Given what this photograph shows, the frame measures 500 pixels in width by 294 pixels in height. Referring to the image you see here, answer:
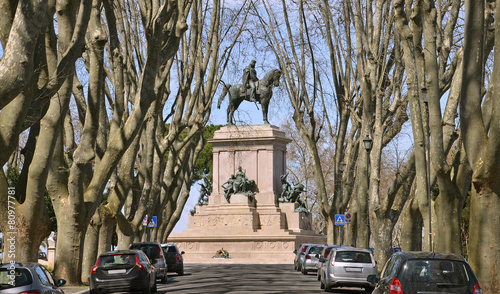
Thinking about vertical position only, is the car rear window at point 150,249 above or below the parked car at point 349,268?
above

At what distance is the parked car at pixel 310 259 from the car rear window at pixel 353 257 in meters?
10.6

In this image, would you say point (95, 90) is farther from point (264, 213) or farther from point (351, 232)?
point (264, 213)

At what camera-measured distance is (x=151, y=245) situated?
25547 millimetres

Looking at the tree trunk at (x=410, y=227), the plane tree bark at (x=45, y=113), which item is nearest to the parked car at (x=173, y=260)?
the tree trunk at (x=410, y=227)

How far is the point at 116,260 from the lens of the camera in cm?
1933

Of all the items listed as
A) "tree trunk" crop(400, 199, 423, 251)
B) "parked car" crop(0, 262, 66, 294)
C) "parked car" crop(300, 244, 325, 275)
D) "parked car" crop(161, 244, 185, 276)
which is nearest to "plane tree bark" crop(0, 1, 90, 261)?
"parked car" crop(0, 262, 66, 294)

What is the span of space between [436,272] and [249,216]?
35390mm

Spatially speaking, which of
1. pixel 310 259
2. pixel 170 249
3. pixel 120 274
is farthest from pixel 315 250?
pixel 120 274

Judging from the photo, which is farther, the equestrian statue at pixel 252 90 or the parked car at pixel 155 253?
the equestrian statue at pixel 252 90

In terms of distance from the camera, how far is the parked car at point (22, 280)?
36.0 ft

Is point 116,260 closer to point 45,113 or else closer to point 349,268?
point 45,113

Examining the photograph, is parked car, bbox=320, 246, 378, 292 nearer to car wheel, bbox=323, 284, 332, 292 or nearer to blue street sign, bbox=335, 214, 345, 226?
car wheel, bbox=323, 284, 332, 292

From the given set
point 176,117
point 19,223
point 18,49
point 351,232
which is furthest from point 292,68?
point 18,49

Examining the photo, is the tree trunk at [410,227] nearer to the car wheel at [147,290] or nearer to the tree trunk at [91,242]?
the car wheel at [147,290]
